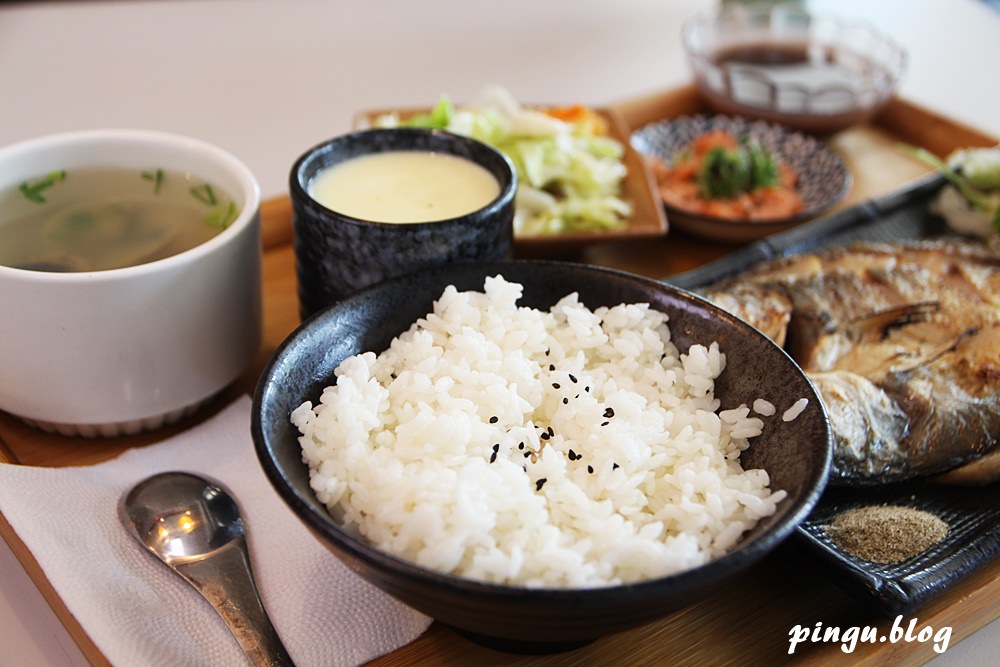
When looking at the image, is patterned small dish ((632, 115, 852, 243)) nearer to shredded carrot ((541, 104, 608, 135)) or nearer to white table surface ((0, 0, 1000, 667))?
shredded carrot ((541, 104, 608, 135))

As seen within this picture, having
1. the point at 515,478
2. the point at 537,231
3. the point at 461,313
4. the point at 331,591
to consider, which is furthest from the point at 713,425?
the point at 537,231

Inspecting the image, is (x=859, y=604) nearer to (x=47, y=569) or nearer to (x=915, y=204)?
(x=47, y=569)

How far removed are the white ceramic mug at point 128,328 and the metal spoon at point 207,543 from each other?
8.1 inches

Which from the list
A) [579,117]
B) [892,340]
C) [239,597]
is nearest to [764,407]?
[892,340]

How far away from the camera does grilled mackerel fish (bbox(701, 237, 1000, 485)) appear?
176 centimetres

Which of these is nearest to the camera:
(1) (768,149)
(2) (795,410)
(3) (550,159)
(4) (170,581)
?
(2) (795,410)

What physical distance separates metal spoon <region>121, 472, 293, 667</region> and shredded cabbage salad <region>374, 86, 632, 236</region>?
45.6 inches

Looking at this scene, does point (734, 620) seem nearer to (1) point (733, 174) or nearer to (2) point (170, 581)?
(2) point (170, 581)

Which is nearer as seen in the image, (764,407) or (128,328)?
(764,407)

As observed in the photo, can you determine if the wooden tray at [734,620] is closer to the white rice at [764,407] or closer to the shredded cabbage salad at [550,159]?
the white rice at [764,407]

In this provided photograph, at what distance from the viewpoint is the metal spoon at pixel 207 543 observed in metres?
1.49

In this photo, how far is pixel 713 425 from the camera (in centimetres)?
154

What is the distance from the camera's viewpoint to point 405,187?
2.09 metres

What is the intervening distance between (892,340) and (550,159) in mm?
1162
